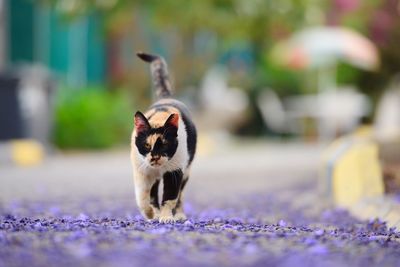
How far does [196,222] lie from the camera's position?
551 centimetres

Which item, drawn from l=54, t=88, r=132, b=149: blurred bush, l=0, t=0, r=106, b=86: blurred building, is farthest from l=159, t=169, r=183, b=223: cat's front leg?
l=0, t=0, r=106, b=86: blurred building

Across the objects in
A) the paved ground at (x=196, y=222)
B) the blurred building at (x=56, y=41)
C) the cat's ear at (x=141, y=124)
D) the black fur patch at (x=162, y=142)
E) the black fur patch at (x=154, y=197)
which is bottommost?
the paved ground at (x=196, y=222)

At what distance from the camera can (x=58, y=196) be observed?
10.1 meters

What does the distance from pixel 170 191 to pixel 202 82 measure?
20.7 meters

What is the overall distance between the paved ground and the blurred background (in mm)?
141

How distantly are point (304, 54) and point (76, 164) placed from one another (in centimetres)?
840

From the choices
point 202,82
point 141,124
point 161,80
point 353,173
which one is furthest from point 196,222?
point 202,82

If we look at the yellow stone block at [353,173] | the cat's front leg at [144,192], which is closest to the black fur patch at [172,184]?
the cat's front leg at [144,192]

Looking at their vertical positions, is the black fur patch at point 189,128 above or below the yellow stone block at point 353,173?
above

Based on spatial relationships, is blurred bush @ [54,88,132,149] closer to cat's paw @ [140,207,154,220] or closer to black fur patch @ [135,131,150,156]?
cat's paw @ [140,207,154,220]

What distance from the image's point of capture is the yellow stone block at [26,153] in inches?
605

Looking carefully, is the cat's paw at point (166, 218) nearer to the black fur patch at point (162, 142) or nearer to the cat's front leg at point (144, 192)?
the cat's front leg at point (144, 192)

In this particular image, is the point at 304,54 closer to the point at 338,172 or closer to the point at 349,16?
the point at 349,16

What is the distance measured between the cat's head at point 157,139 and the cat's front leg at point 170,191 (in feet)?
0.70
